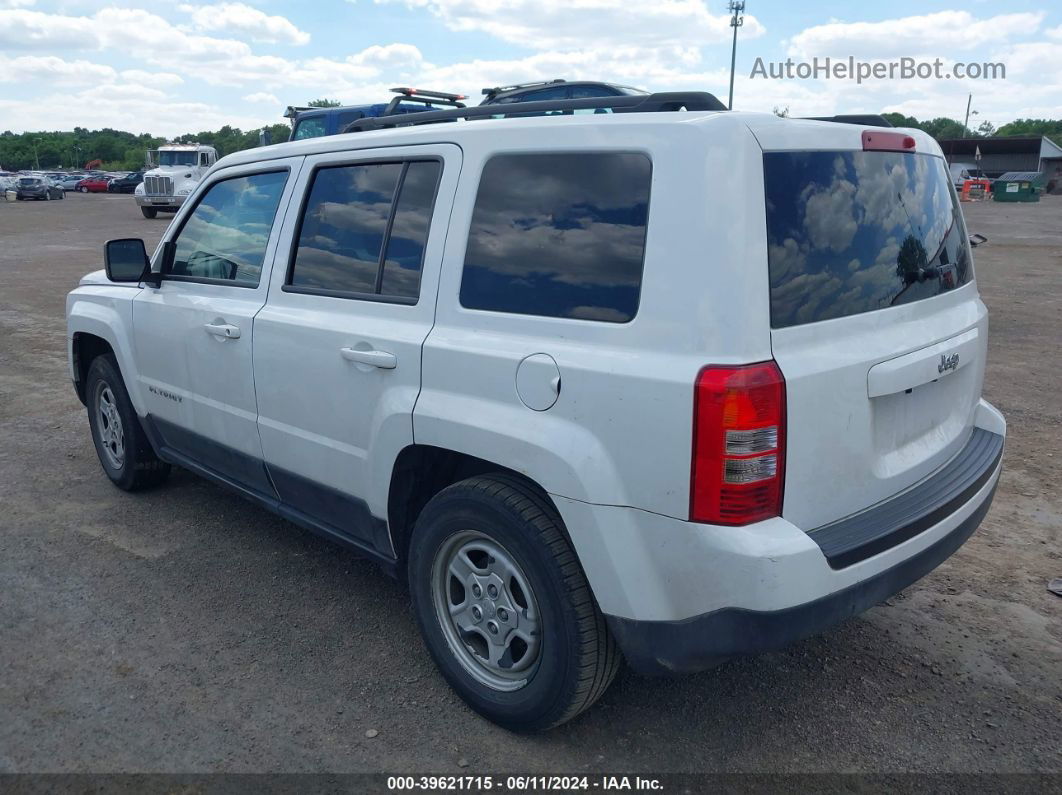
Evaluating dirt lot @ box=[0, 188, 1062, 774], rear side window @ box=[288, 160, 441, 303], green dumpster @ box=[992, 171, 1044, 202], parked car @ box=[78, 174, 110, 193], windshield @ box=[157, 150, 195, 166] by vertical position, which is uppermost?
windshield @ box=[157, 150, 195, 166]

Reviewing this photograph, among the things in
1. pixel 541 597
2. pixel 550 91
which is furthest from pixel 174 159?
pixel 541 597

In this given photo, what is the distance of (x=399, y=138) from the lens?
3.25m

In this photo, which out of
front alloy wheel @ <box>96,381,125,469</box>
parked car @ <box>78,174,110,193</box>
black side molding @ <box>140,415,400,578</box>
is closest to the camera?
black side molding @ <box>140,415,400,578</box>

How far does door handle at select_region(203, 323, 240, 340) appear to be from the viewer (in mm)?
3754

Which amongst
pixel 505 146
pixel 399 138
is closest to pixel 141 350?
pixel 399 138

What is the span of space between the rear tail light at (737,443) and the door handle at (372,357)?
1.17 m

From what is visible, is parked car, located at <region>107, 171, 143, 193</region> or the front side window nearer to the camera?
the front side window

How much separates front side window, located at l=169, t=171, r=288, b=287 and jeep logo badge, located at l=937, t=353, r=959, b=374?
2.63 m

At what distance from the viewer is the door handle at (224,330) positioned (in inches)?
148

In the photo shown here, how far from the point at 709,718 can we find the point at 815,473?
1.06 metres

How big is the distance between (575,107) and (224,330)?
1763 millimetres

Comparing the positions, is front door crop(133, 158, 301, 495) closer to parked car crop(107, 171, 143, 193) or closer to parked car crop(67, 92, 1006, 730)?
parked car crop(67, 92, 1006, 730)

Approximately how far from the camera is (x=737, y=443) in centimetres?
229

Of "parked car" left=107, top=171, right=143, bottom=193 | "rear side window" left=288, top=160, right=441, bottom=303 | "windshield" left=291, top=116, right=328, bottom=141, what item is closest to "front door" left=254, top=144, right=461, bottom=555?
"rear side window" left=288, top=160, right=441, bottom=303
